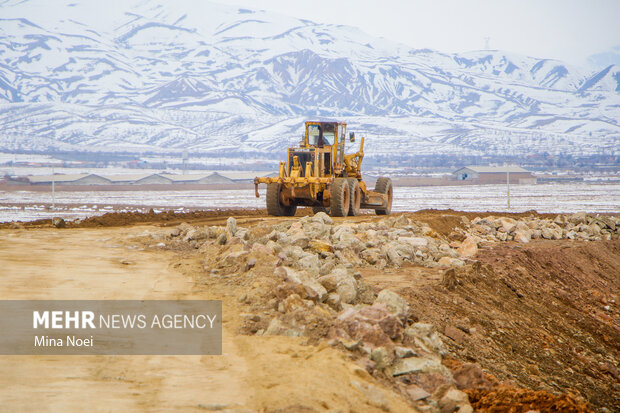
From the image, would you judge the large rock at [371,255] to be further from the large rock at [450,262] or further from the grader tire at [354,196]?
the grader tire at [354,196]

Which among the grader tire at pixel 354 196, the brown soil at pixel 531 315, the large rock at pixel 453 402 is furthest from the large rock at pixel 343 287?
the grader tire at pixel 354 196

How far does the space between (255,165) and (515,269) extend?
16841cm

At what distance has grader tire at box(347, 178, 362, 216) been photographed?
22.1 meters

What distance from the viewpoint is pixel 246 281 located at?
10570 millimetres

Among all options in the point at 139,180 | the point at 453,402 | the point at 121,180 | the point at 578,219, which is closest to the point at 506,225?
the point at 578,219

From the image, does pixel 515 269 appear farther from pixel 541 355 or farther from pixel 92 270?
pixel 92 270

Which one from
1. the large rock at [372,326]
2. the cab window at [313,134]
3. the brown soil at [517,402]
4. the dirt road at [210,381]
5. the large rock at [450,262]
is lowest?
the brown soil at [517,402]

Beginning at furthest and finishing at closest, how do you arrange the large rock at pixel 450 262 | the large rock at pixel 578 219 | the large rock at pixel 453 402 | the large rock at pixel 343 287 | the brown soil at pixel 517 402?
the large rock at pixel 578 219 → the large rock at pixel 450 262 → the large rock at pixel 343 287 → the brown soil at pixel 517 402 → the large rock at pixel 453 402

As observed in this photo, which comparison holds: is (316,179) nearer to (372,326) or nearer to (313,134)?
(313,134)

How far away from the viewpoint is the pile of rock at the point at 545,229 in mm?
20109

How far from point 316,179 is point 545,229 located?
7057 mm

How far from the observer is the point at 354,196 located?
22656 millimetres

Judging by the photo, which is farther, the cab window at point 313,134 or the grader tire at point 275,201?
the cab window at point 313,134

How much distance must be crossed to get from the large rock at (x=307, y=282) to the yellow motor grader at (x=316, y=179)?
1078cm
